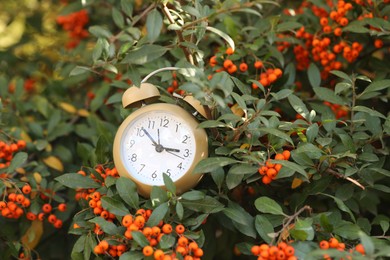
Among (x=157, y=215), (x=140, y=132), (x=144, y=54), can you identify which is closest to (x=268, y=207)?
(x=157, y=215)

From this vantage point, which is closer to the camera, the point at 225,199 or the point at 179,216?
the point at 179,216

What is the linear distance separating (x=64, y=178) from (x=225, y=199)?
1.46 ft

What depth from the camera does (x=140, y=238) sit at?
138cm

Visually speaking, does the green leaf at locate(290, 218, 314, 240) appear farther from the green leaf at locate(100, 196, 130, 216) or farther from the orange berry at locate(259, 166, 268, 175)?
the green leaf at locate(100, 196, 130, 216)

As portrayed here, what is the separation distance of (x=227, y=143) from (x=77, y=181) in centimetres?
43

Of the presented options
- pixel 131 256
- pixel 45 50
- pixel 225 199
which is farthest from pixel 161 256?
pixel 45 50

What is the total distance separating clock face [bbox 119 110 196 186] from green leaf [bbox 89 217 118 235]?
134mm

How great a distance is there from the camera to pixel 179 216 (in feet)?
4.75

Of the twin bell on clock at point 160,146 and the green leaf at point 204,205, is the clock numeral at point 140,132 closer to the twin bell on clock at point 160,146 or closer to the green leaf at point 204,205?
the twin bell on clock at point 160,146

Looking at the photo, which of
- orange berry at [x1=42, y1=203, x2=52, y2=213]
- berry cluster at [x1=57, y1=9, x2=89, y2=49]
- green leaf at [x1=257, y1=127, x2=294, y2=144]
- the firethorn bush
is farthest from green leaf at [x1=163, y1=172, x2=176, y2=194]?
berry cluster at [x1=57, y1=9, x2=89, y2=49]

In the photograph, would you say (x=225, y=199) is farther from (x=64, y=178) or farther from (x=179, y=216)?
(x=64, y=178)

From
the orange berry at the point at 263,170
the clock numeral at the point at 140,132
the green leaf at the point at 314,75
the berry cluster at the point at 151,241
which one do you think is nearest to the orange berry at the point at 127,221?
the berry cluster at the point at 151,241

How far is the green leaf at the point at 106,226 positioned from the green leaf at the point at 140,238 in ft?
0.38

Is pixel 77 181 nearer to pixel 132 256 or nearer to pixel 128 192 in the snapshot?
pixel 128 192
